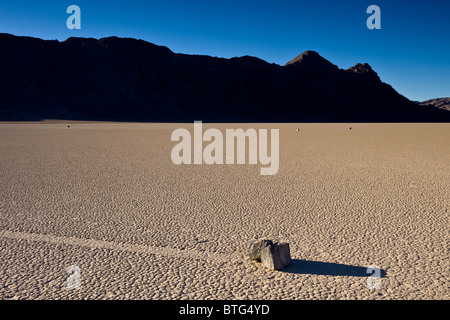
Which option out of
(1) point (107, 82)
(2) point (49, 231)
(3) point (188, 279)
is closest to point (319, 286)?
(3) point (188, 279)

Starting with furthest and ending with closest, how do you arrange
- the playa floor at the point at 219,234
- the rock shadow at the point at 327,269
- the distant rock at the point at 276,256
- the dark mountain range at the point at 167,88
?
the dark mountain range at the point at 167,88 < the distant rock at the point at 276,256 < the rock shadow at the point at 327,269 < the playa floor at the point at 219,234

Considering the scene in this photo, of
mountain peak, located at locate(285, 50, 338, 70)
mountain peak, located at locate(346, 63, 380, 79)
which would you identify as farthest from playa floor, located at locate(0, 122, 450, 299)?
mountain peak, located at locate(346, 63, 380, 79)

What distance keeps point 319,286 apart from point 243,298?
0.65 m

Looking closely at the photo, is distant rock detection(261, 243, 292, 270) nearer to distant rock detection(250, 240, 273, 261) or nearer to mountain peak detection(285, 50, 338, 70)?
distant rock detection(250, 240, 273, 261)

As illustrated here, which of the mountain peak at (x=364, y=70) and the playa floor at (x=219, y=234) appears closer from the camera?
the playa floor at (x=219, y=234)

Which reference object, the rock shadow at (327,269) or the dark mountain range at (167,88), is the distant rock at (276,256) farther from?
the dark mountain range at (167,88)

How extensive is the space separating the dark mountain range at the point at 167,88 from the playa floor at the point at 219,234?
67977mm

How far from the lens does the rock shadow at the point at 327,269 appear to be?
3430mm

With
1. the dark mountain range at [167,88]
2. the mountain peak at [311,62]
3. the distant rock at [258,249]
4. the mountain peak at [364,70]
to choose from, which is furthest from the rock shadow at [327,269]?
the mountain peak at [364,70]

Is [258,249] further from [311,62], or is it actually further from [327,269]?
[311,62]

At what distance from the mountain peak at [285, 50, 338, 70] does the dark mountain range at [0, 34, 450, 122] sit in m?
1.83

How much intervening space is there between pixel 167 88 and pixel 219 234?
94.9m

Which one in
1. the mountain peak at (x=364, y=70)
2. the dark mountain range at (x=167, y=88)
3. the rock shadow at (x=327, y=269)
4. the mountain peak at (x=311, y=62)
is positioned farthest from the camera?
the mountain peak at (x=364, y=70)

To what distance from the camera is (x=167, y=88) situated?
96.6 m
